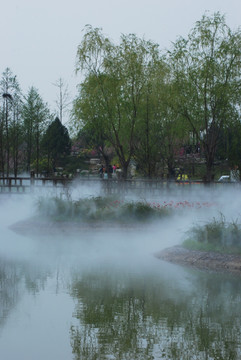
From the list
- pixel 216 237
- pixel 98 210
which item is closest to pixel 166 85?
pixel 98 210

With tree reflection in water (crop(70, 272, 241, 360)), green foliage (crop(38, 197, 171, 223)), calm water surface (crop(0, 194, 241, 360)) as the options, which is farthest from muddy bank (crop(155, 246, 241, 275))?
green foliage (crop(38, 197, 171, 223))

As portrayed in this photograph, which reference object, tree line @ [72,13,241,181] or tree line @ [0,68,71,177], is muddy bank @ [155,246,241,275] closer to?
tree line @ [72,13,241,181]

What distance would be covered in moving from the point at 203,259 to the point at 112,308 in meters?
5.57

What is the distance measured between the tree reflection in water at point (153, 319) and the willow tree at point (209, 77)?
21.5 metres

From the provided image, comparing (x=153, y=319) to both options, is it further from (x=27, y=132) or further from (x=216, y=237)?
(x=27, y=132)

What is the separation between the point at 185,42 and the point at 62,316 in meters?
27.2

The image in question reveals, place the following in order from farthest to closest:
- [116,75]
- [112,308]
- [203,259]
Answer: [116,75] < [203,259] < [112,308]

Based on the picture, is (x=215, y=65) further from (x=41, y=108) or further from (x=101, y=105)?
(x=41, y=108)

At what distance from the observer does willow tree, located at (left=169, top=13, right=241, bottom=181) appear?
33.8 meters

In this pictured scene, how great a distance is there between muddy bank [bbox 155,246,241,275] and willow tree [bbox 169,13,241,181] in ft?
59.3

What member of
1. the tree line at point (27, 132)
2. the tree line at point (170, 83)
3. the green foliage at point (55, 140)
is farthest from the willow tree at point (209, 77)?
the green foliage at point (55, 140)

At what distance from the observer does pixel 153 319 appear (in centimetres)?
955

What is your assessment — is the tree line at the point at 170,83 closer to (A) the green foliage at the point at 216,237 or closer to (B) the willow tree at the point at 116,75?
(B) the willow tree at the point at 116,75

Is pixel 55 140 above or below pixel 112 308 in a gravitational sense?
above
